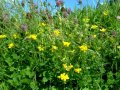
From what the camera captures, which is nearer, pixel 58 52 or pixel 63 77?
pixel 63 77

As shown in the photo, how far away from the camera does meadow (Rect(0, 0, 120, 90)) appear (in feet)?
15.4

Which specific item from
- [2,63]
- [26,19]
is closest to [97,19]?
[26,19]

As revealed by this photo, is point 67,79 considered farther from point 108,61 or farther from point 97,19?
point 97,19

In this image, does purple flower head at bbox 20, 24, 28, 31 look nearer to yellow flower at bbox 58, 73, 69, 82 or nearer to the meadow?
the meadow

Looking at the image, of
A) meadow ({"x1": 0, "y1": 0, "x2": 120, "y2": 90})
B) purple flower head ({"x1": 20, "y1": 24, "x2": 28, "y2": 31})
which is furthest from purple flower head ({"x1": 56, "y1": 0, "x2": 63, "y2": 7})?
purple flower head ({"x1": 20, "y1": 24, "x2": 28, "y2": 31})

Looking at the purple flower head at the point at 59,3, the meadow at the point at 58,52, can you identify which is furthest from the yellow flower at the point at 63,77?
the purple flower head at the point at 59,3

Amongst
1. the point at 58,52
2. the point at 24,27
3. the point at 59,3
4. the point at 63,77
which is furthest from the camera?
the point at 59,3

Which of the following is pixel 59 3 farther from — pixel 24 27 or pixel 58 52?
pixel 58 52

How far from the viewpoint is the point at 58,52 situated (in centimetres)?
486

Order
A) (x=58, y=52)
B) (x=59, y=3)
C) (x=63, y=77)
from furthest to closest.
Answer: (x=59, y=3) → (x=58, y=52) → (x=63, y=77)

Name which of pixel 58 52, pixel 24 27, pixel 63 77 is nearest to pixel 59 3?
pixel 24 27

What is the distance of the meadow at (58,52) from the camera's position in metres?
4.71

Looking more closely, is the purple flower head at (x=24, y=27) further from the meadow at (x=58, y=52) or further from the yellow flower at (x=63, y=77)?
the yellow flower at (x=63, y=77)

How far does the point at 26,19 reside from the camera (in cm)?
592
